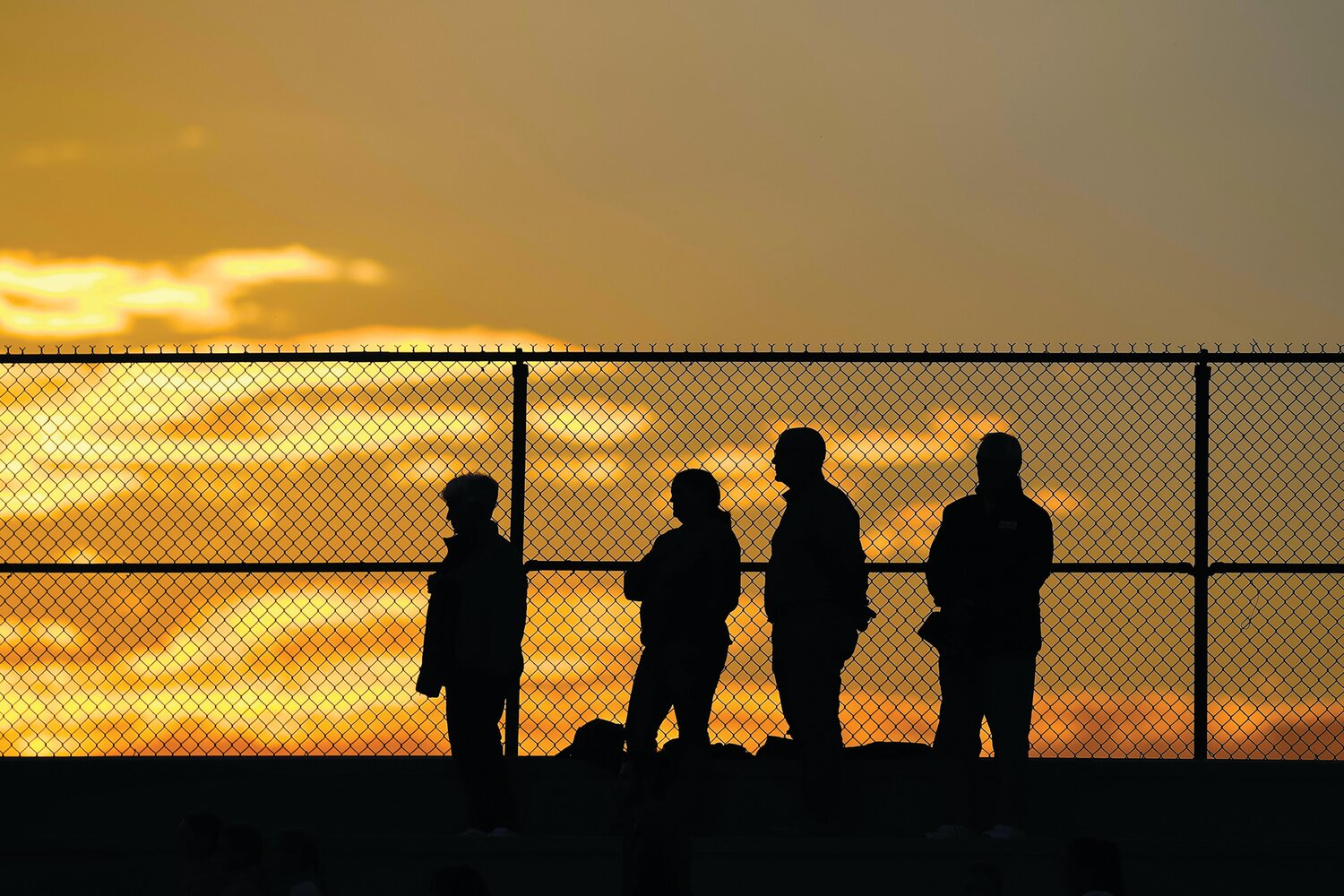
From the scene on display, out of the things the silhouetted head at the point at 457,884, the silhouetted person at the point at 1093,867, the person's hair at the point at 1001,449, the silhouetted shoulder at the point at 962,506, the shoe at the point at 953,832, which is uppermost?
the person's hair at the point at 1001,449

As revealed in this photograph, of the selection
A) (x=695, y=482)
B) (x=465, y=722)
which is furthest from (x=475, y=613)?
(x=695, y=482)

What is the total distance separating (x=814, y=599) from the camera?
26.4 ft

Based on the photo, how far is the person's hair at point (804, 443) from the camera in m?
8.07

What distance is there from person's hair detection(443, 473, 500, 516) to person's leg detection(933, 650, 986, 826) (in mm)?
2214

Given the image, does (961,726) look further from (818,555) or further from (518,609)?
(518,609)

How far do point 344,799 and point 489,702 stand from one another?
4.68ft

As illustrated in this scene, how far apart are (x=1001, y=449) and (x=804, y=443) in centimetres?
91

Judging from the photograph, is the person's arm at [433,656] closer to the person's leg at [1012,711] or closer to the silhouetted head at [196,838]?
the silhouetted head at [196,838]

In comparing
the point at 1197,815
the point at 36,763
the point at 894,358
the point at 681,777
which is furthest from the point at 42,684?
the point at 1197,815

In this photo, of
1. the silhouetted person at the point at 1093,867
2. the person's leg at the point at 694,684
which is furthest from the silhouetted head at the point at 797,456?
the silhouetted person at the point at 1093,867

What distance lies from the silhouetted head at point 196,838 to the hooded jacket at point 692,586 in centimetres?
226

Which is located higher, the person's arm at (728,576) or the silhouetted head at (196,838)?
the person's arm at (728,576)

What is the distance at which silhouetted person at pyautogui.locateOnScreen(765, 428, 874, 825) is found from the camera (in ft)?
26.2

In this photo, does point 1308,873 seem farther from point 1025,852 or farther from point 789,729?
point 789,729
